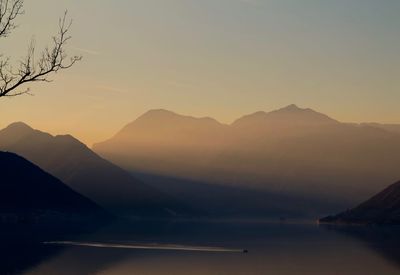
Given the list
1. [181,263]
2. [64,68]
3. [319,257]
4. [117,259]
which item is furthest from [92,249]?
[64,68]

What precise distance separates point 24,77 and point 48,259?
83916 millimetres

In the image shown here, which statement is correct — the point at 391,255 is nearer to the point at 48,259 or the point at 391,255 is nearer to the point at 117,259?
the point at 117,259

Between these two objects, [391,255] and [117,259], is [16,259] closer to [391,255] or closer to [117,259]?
[117,259]

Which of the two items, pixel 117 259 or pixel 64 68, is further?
pixel 117 259

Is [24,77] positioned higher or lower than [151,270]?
higher

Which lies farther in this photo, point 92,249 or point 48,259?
point 92,249

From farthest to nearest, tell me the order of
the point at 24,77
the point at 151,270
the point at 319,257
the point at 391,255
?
1. the point at 391,255
2. the point at 319,257
3. the point at 151,270
4. the point at 24,77

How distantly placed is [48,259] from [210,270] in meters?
29.2

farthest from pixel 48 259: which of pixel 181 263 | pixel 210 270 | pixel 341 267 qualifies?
pixel 341 267

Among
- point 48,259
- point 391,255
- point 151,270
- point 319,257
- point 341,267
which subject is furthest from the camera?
point 391,255

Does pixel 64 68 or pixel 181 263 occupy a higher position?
pixel 64 68

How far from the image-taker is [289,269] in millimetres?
100812

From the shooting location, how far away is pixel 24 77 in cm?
3350

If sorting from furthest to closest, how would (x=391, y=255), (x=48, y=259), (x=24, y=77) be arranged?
1. (x=391, y=255)
2. (x=48, y=259)
3. (x=24, y=77)
